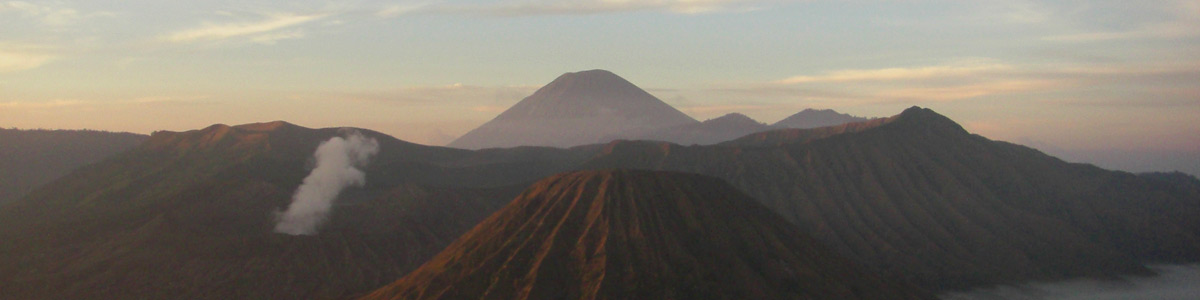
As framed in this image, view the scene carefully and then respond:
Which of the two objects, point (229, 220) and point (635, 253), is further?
point (229, 220)

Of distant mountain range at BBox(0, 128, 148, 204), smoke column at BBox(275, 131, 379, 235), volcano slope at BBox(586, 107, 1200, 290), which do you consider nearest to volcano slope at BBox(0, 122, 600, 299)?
smoke column at BBox(275, 131, 379, 235)

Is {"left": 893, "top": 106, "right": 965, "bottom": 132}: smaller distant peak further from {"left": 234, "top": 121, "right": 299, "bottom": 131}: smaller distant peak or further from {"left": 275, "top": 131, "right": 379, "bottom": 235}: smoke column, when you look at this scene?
{"left": 234, "top": 121, "right": 299, "bottom": 131}: smaller distant peak

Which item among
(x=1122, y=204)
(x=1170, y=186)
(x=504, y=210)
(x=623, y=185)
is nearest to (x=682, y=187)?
(x=623, y=185)

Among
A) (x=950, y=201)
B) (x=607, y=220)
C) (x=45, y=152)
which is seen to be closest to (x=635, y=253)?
(x=607, y=220)

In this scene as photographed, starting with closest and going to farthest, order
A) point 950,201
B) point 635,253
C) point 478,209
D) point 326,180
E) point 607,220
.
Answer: point 635,253 → point 607,220 → point 478,209 → point 326,180 → point 950,201

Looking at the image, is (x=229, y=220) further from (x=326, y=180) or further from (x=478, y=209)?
(x=478, y=209)
